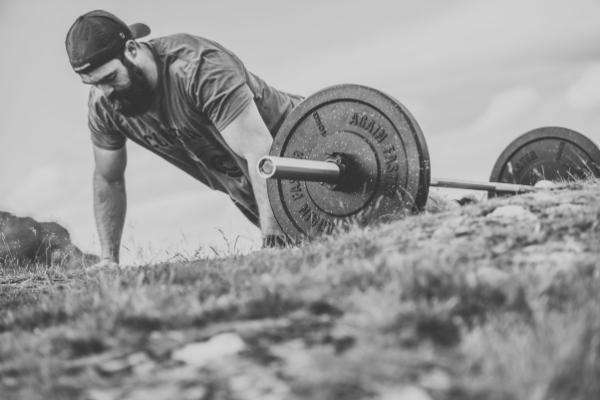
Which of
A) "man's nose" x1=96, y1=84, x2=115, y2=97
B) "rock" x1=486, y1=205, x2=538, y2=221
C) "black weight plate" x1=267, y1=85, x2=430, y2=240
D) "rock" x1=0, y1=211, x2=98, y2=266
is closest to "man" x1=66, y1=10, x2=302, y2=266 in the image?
"man's nose" x1=96, y1=84, x2=115, y2=97

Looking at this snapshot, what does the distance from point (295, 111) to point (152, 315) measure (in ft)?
11.2

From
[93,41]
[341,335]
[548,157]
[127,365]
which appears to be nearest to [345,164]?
[93,41]

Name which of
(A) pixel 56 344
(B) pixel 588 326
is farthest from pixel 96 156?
(B) pixel 588 326

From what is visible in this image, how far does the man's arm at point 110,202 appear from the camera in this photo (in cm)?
748

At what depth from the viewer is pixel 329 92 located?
5430 mm

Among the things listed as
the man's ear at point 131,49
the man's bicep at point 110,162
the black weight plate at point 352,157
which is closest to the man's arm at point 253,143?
the black weight plate at point 352,157

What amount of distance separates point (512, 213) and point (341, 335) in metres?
2.14

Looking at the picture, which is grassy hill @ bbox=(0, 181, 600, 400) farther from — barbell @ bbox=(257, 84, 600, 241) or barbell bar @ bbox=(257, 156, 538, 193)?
barbell @ bbox=(257, 84, 600, 241)

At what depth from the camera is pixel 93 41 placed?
5.75 m

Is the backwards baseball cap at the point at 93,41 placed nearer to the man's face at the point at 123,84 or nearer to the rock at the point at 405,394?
the man's face at the point at 123,84

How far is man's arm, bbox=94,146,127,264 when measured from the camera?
7484mm

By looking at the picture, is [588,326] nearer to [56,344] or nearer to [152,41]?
[56,344]

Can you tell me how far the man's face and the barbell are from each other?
1.45 metres

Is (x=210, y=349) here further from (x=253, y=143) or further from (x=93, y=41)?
(x=93, y=41)
